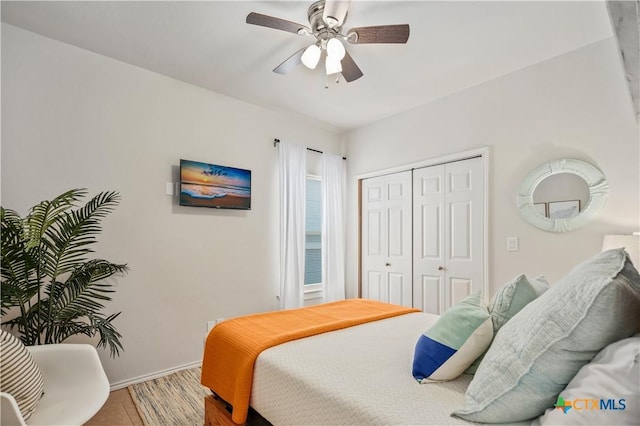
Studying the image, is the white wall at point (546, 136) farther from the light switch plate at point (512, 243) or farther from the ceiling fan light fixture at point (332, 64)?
the ceiling fan light fixture at point (332, 64)

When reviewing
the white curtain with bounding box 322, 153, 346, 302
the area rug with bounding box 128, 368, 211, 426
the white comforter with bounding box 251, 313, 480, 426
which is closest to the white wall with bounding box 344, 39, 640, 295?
the white curtain with bounding box 322, 153, 346, 302

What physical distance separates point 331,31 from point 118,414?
2.95 m

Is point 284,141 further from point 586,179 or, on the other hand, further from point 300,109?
point 586,179

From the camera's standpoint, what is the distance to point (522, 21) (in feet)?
7.23

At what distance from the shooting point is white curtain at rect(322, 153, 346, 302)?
13.7ft

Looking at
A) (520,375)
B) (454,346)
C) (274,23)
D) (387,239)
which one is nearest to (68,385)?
(454,346)

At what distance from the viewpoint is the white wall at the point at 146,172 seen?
7.77ft

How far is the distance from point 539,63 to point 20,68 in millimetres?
4001

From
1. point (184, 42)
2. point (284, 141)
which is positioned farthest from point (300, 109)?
point (184, 42)

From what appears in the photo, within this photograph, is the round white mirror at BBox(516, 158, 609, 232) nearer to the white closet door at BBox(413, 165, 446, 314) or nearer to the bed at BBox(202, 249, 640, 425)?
the white closet door at BBox(413, 165, 446, 314)

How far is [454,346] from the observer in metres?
1.23

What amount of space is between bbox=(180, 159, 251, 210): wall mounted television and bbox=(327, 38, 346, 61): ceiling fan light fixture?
169cm

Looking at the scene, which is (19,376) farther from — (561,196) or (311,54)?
(561,196)

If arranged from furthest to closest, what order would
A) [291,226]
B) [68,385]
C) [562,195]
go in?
[291,226] → [562,195] → [68,385]
